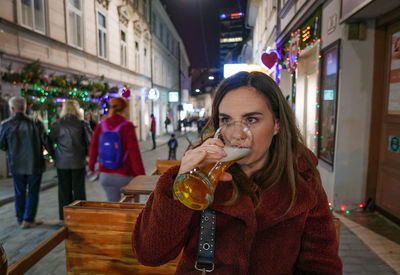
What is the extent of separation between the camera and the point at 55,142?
14.8ft

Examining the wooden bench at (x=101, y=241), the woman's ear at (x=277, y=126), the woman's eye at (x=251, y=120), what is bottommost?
the wooden bench at (x=101, y=241)

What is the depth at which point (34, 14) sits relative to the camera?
8.95 metres

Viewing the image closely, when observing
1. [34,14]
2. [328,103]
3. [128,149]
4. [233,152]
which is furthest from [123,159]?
[34,14]

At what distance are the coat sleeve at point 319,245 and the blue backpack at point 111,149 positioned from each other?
2800mm

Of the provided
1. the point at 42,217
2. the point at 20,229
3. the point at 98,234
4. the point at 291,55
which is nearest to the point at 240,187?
the point at 98,234

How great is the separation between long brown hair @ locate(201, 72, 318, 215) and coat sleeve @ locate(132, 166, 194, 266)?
0.87 ft

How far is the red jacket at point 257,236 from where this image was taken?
1.27m

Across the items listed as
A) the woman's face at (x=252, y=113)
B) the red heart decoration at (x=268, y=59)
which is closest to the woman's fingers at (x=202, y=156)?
the woman's face at (x=252, y=113)

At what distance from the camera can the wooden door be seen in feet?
13.4

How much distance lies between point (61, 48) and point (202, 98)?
61.4 meters

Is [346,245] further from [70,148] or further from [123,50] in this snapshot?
[123,50]

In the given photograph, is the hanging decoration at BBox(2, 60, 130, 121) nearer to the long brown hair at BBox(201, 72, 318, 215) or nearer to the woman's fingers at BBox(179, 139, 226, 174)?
the long brown hair at BBox(201, 72, 318, 215)

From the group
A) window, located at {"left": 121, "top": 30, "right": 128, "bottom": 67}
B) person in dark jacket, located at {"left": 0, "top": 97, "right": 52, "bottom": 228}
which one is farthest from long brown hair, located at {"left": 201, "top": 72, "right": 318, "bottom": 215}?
window, located at {"left": 121, "top": 30, "right": 128, "bottom": 67}

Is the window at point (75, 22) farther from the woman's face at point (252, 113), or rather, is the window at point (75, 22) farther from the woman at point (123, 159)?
the woman's face at point (252, 113)
